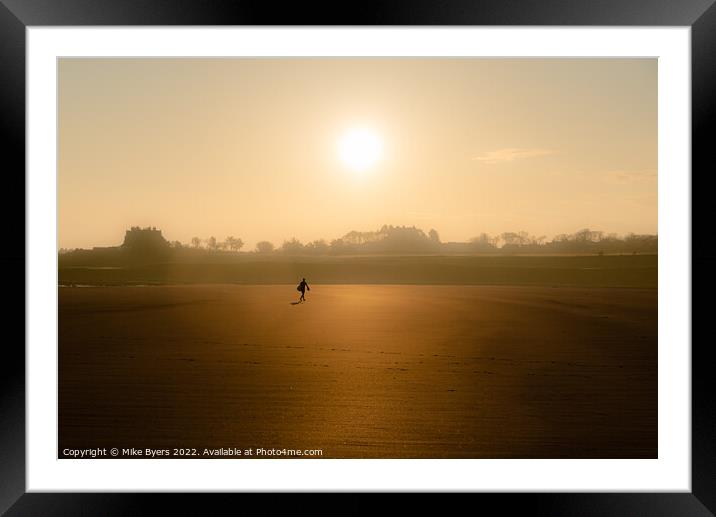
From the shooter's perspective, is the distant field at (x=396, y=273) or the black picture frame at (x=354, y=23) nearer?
the black picture frame at (x=354, y=23)

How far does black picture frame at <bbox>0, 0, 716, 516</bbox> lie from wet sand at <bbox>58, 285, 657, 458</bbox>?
2.06ft

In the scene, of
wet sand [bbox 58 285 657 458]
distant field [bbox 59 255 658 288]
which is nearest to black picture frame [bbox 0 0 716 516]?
wet sand [bbox 58 285 657 458]

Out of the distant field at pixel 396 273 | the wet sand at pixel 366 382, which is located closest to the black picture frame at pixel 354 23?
the wet sand at pixel 366 382

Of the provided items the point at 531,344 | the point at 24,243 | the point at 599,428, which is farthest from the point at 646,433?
the point at 24,243

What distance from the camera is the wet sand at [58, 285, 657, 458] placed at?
9.73 ft

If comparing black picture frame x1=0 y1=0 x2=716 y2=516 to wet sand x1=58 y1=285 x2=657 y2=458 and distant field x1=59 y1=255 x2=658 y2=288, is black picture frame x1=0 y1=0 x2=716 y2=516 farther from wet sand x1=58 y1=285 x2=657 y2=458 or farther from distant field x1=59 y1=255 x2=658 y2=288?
distant field x1=59 y1=255 x2=658 y2=288

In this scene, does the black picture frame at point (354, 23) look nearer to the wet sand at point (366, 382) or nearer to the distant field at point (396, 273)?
the wet sand at point (366, 382)

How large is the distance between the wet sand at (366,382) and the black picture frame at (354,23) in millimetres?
629

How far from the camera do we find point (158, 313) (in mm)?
8234

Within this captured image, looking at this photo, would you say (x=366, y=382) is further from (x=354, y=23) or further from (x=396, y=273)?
(x=396, y=273)

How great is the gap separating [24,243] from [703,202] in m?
3.11

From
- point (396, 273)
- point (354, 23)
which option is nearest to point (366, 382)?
point (354, 23)

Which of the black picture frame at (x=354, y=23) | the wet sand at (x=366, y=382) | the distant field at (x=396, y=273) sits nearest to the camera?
the black picture frame at (x=354, y=23)

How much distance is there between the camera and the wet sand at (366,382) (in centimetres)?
297
